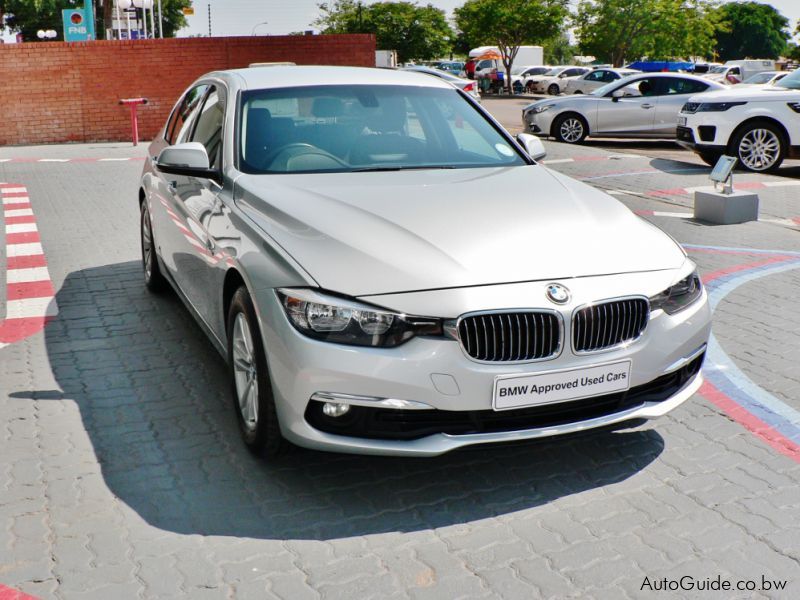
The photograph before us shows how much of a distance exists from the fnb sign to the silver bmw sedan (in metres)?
33.2

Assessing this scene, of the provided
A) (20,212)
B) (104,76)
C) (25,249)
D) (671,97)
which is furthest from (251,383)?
(104,76)

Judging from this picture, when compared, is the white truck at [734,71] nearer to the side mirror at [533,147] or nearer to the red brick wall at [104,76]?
the red brick wall at [104,76]

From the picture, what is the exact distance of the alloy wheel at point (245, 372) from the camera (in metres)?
3.94

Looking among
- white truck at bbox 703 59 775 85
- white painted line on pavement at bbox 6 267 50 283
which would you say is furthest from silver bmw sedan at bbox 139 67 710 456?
white truck at bbox 703 59 775 85

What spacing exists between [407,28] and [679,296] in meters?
81.7

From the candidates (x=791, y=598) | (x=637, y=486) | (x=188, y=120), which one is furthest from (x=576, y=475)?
(x=188, y=120)

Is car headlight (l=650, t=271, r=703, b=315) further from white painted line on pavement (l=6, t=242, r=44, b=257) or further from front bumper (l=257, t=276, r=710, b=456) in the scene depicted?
white painted line on pavement (l=6, t=242, r=44, b=257)

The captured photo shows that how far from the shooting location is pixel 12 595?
3.07 metres

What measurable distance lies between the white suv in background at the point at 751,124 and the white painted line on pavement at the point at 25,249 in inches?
394

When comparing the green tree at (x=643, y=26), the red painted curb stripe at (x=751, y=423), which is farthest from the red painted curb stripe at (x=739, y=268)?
the green tree at (x=643, y=26)

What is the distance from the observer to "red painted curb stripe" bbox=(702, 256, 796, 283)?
7629 mm

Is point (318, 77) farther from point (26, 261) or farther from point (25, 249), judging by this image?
point (25, 249)

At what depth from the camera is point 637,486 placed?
3877mm

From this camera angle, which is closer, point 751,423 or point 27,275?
point 751,423
